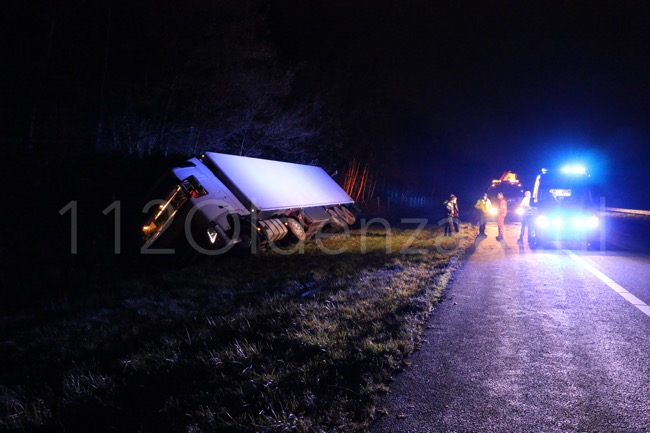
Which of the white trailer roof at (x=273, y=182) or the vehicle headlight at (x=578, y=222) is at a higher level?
the white trailer roof at (x=273, y=182)

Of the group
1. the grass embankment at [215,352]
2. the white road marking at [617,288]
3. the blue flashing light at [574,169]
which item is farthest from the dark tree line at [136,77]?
the white road marking at [617,288]

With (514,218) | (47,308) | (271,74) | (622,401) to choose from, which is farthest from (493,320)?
(514,218)

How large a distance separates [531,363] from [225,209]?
25.0 ft

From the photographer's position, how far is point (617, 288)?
23.8ft

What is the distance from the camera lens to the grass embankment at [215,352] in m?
3.26

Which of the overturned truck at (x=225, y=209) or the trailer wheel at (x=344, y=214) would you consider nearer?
the overturned truck at (x=225, y=209)

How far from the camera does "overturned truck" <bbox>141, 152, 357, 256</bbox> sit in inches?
378

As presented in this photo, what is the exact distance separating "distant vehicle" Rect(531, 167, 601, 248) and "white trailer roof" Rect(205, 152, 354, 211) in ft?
24.3

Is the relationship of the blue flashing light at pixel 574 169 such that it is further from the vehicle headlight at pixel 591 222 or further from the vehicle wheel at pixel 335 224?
the vehicle wheel at pixel 335 224

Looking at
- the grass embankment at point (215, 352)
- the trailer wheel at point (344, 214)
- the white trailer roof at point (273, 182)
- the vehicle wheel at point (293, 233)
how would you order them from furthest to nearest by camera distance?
the trailer wheel at point (344, 214) < the vehicle wheel at point (293, 233) < the white trailer roof at point (273, 182) < the grass embankment at point (215, 352)

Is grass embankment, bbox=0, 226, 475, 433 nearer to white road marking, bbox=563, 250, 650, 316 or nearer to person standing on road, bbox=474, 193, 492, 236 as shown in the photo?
white road marking, bbox=563, 250, 650, 316

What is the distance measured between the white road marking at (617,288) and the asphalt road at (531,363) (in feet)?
0.08

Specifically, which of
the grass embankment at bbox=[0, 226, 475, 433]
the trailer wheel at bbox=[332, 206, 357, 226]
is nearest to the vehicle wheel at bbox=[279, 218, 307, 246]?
the trailer wheel at bbox=[332, 206, 357, 226]

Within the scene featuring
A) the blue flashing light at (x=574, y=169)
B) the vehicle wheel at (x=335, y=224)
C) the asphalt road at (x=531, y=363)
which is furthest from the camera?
the vehicle wheel at (x=335, y=224)
